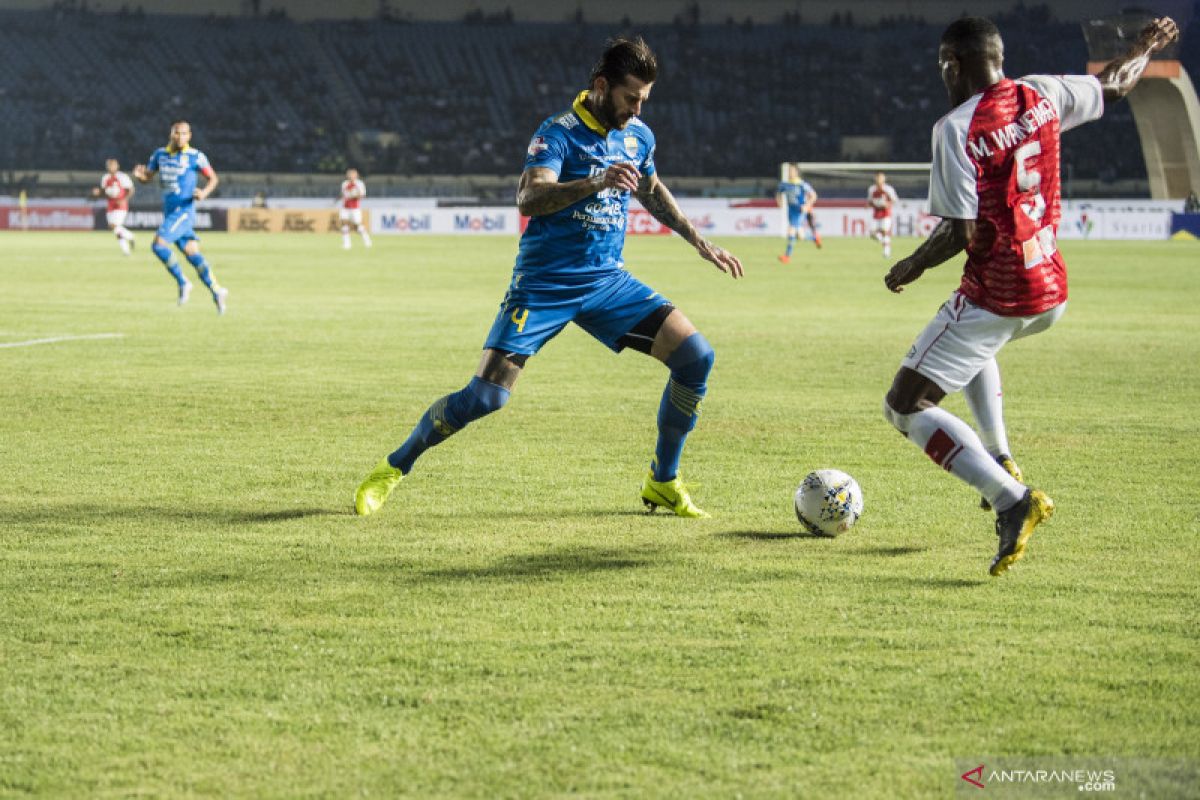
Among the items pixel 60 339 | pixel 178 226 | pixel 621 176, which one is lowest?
pixel 60 339

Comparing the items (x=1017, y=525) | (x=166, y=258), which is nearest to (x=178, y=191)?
(x=166, y=258)

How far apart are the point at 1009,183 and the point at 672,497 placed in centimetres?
223

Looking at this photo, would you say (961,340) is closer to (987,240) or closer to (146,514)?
(987,240)

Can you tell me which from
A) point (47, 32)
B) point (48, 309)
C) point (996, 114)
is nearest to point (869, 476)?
point (996, 114)

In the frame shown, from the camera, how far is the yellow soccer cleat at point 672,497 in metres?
7.00

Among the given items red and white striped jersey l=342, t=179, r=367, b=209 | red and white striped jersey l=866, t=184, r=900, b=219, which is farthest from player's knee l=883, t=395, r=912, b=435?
red and white striped jersey l=342, t=179, r=367, b=209

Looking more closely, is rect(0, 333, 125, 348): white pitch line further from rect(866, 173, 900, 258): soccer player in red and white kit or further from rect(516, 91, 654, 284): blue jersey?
rect(866, 173, 900, 258): soccer player in red and white kit

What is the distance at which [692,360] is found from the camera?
6.97 meters

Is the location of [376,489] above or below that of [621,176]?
below

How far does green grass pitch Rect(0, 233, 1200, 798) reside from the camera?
3725mm

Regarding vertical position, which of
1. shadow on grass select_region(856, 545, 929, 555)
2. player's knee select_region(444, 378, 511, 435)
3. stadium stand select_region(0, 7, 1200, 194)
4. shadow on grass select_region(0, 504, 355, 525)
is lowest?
shadow on grass select_region(0, 504, 355, 525)

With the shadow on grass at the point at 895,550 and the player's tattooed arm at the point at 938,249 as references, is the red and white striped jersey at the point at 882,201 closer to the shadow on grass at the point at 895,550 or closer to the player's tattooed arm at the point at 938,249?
the shadow on grass at the point at 895,550
